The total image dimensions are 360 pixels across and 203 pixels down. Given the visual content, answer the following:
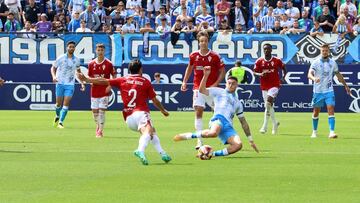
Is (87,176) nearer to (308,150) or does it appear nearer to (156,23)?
(308,150)

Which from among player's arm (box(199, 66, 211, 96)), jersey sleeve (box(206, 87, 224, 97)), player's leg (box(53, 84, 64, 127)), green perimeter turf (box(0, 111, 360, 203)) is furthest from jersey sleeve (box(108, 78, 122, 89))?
player's leg (box(53, 84, 64, 127))

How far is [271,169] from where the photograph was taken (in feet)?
56.2

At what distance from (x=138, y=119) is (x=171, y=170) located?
4.90 feet

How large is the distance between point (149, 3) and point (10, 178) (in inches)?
1097

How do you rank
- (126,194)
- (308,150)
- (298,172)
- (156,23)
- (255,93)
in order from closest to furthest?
(126,194) → (298,172) → (308,150) → (255,93) → (156,23)

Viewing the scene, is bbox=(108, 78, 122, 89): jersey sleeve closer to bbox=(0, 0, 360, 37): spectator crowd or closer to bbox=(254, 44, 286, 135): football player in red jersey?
bbox=(254, 44, 286, 135): football player in red jersey

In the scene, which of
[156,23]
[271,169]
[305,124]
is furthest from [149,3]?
[271,169]

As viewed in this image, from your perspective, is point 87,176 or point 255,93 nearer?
point 87,176

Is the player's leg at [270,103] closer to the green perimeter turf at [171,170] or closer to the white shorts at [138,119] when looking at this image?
the green perimeter turf at [171,170]

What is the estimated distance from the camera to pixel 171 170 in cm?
1691

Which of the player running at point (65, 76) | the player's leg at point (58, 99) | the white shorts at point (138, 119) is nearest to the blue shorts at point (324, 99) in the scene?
the player running at point (65, 76)

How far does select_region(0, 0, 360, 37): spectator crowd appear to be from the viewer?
41.0 meters

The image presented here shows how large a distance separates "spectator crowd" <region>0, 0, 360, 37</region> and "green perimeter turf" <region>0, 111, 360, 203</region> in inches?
564

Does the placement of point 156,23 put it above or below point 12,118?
above
